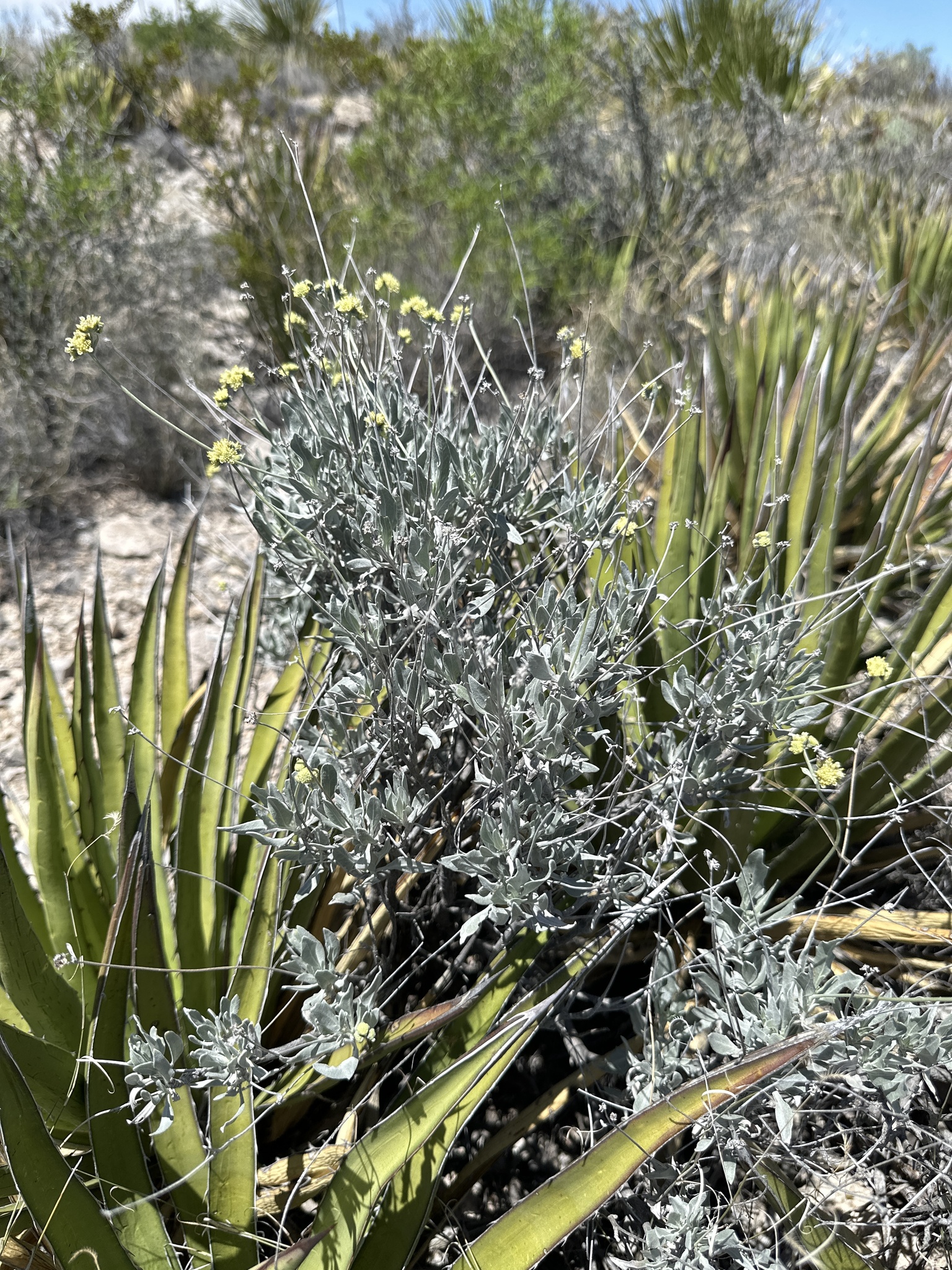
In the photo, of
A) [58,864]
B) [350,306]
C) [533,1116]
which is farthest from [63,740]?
[533,1116]

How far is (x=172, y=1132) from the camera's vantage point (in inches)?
48.6

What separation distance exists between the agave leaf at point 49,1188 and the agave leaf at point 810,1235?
36.1 inches

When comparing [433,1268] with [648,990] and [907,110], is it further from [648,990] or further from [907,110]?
[907,110]

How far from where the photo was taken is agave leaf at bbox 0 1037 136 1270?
100 centimetres

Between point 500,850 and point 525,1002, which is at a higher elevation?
point 500,850

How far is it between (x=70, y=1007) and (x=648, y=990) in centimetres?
96

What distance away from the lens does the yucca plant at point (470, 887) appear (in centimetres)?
118

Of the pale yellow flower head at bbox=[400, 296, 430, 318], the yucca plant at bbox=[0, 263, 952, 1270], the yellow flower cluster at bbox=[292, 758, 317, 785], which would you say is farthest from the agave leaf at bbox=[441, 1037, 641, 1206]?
the pale yellow flower head at bbox=[400, 296, 430, 318]

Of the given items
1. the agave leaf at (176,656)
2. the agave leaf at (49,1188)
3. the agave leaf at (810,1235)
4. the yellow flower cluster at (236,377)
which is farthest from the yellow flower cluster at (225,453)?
the agave leaf at (810,1235)

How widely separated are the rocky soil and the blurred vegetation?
309 millimetres

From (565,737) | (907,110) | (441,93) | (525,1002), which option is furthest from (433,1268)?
(907,110)

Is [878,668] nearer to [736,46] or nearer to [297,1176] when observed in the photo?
[297,1176]

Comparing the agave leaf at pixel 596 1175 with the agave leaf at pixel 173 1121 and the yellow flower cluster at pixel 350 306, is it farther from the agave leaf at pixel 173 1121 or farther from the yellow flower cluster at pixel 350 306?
the yellow flower cluster at pixel 350 306

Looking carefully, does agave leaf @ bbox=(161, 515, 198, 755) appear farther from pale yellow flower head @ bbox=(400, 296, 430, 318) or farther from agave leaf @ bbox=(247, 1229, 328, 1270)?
agave leaf @ bbox=(247, 1229, 328, 1270)
